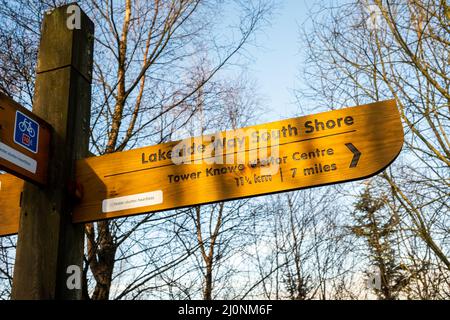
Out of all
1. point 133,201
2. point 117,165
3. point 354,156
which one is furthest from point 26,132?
point 354,156

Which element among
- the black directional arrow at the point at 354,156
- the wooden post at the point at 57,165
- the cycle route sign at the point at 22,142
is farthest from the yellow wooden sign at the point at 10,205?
the black directional arrow at the point at 354,156

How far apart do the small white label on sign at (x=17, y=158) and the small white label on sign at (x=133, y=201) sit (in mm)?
293

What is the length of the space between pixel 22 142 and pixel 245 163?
0.81 metres

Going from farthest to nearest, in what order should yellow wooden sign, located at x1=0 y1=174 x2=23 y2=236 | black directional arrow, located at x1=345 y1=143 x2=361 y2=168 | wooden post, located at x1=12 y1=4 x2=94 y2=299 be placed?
yellow wooden sign, located at x1=0 y1=174 x2=23 y2=236
wooden post, located at x1=12 y1=4 x2=94 y2=299
black directional arrow, located at x1=345 y1=143 x2=361 y2=168

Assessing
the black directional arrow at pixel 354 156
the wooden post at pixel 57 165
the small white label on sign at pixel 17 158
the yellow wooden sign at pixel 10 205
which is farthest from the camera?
the yellow wooden sign at pixel 10 205

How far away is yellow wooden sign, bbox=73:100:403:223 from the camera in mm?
1411

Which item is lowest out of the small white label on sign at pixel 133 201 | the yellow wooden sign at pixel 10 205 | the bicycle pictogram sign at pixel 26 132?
the small white label on sign at pixel 133 201

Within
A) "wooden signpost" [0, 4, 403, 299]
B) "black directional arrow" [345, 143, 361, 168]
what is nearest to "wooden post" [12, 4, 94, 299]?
"wooden signpost" [0, 4, 403, 299]

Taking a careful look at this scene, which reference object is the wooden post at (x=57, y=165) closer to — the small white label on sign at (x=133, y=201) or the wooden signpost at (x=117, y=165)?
the wooden signpost at (x=117, y=165)

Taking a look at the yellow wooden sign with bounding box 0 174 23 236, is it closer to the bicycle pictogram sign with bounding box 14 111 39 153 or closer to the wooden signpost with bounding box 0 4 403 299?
the wooden signpost with bounding box 0 4 403 299

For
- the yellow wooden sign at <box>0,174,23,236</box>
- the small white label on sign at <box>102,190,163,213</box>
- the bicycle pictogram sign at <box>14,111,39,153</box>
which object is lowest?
the small white label on sign at <box>102,190,163,213</box>

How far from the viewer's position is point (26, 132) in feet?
5.51

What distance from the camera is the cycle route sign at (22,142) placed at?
156 cm

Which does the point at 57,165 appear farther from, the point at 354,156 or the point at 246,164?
the point at 354,156
